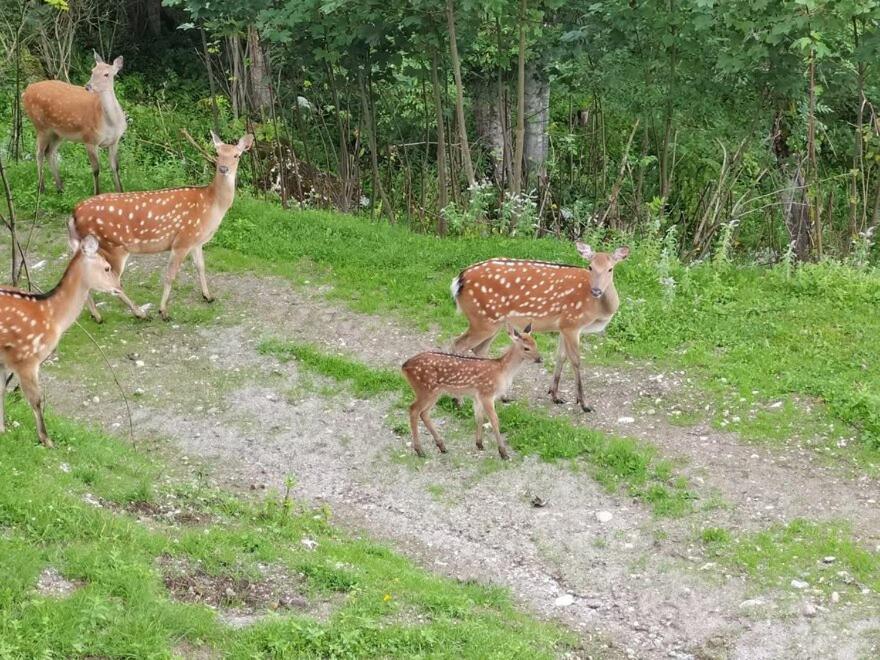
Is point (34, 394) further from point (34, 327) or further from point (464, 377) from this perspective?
point (464, 377)

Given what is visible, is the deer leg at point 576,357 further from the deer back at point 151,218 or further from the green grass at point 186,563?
the deer back at point 151,218

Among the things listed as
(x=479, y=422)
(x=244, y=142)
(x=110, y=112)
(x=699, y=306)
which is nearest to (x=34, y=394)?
(x=479, y=422)

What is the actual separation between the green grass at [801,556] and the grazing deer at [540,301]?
220 cm

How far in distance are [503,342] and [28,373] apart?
4696 mm

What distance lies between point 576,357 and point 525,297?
649 mm

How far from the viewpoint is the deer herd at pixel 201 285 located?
8.34 m

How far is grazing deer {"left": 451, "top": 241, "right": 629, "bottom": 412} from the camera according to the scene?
10000mm

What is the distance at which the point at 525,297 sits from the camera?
10.0 metres

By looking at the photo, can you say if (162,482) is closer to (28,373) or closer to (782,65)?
(28,373)

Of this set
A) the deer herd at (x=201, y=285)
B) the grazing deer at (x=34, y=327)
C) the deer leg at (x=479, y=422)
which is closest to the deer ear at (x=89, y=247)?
the deer herd at (x=201, y=285)

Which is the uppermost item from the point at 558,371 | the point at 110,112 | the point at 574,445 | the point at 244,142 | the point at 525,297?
the point at 110,112

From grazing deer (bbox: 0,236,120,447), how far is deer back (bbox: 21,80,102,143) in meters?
4.86

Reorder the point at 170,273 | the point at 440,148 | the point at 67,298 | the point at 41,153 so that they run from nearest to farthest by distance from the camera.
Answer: the point at 67,298 → the point at 170,273 → the point at 41,153 → the point at 440,148

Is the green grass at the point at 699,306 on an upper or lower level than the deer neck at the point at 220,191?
lower
